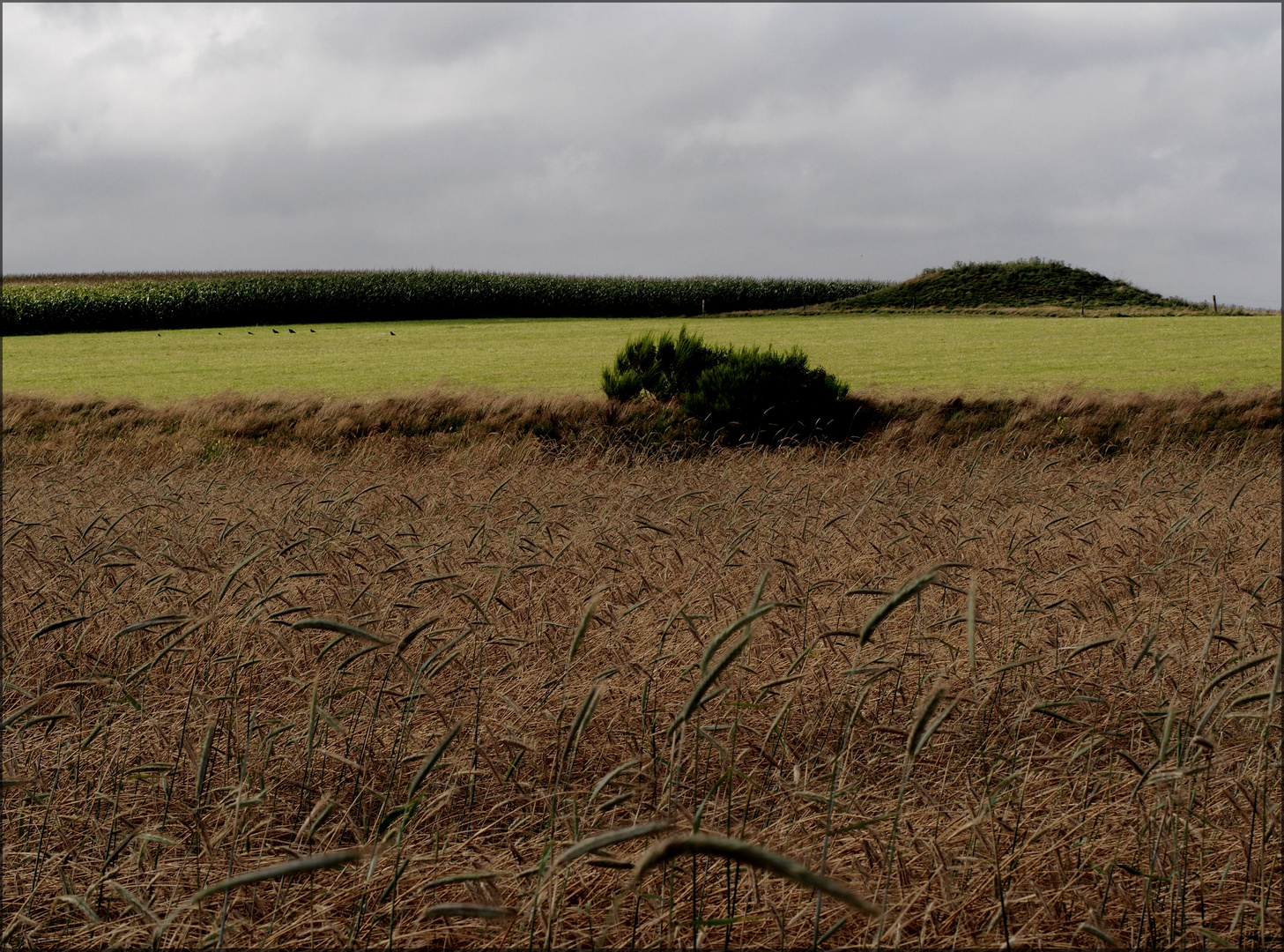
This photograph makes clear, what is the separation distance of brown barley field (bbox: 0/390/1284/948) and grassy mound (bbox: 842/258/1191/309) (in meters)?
41.2

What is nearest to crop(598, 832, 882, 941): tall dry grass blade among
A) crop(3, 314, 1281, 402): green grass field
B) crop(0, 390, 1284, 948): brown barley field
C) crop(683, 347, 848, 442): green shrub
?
crop(0, 390, 1284, 948): brown barley field

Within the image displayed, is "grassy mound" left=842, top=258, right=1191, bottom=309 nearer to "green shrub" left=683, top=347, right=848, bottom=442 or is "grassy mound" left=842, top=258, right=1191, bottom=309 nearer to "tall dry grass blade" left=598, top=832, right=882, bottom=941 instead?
"green shrub" left=683, top=347, right=848, bottom=442

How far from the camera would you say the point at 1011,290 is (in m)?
47.4

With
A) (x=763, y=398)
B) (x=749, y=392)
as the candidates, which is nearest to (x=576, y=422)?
(x=749, y=392)

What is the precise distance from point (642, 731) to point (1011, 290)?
48541 mm

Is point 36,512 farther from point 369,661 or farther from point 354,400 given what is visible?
point 354,400

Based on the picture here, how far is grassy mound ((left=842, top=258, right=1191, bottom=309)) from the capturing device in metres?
45.6

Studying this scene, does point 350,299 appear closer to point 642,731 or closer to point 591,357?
point 591,357

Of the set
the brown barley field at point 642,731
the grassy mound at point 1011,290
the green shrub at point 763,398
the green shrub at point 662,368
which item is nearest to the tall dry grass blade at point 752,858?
the brown barley field at point 642,731

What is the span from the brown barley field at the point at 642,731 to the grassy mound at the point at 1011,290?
4124cm

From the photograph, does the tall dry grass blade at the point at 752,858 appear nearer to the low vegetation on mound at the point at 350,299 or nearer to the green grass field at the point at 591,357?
the green grass field at the point at 591,357

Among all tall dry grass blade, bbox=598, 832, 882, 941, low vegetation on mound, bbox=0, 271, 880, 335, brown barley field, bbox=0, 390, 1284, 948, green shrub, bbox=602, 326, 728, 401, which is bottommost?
brown barley field, bbox=0, 390, 1284, 948

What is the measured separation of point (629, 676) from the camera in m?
4.11

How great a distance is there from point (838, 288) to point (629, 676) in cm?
6319
